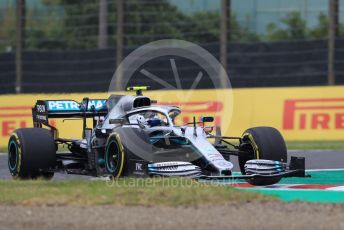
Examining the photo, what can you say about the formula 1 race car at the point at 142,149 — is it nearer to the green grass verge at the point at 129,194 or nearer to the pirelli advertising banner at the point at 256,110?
the green grass verge at the point at 129,194

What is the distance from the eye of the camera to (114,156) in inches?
467

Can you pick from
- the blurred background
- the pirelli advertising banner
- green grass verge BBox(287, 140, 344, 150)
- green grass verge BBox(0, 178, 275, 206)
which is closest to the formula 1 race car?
green grass verge BBox(0, 178, 275, 206)

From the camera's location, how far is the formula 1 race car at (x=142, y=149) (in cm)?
1135

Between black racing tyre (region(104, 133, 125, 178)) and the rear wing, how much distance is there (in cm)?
176

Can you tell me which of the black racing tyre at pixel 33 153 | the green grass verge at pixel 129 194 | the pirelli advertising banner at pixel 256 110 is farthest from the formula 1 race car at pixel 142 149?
the pirelli advertising banner at pixel 256 110

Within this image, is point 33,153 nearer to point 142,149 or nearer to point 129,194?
point 142,149

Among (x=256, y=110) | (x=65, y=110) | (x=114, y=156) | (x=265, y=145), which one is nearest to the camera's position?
(x=114, y=156)

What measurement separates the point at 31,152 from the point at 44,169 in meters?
0.32

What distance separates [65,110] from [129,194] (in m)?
4.32

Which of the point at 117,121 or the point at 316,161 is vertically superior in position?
the point at 117,121

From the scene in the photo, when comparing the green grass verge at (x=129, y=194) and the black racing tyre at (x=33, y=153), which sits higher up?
the black racing tyre at (x=33, y=153)

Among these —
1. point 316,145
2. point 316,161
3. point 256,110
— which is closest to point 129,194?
point 316,161

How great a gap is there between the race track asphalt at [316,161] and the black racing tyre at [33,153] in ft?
3.65

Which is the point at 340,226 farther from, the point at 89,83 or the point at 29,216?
→ the point at 89,83
